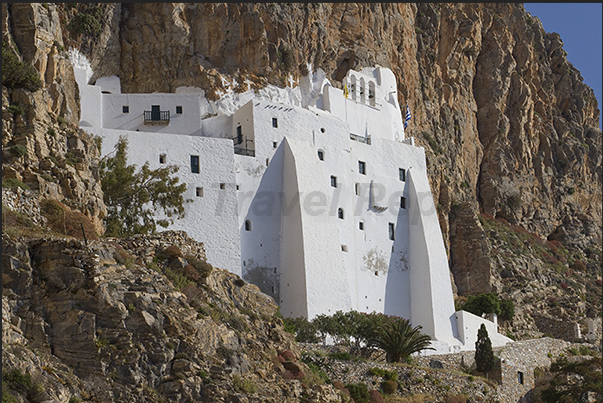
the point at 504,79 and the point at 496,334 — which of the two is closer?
the point at 496,334

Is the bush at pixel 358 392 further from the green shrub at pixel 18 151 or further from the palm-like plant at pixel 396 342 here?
the green shrub at pixel 18 151

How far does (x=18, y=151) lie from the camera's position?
113ft

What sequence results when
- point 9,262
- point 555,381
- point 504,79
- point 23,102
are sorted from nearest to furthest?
point 9,262 → point 23,102 → point 555,381 → point 504,79

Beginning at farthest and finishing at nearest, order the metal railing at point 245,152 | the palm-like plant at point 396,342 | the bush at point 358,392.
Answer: the metal railing at point 245,152 → the palm-like plant at point 396,342 → the bush at point 358,392

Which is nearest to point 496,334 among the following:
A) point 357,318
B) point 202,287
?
point 357,318

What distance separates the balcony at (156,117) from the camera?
46875 millimetres

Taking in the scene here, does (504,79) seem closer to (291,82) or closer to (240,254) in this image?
(291,82)

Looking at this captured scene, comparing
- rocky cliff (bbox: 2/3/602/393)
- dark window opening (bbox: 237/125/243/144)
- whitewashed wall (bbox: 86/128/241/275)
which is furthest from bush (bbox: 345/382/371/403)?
dark window opening (bbox: 237/125/243/144)

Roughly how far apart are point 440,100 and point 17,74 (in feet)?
123

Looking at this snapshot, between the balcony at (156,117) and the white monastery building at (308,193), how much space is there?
5cm

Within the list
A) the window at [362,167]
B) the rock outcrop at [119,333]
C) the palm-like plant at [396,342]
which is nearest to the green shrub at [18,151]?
the rock outcrop at [119,333]

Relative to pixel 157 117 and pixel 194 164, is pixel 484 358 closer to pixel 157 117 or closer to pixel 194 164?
pixel 194 164

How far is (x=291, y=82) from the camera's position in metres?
52.8

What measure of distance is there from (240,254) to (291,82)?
42.0ft
